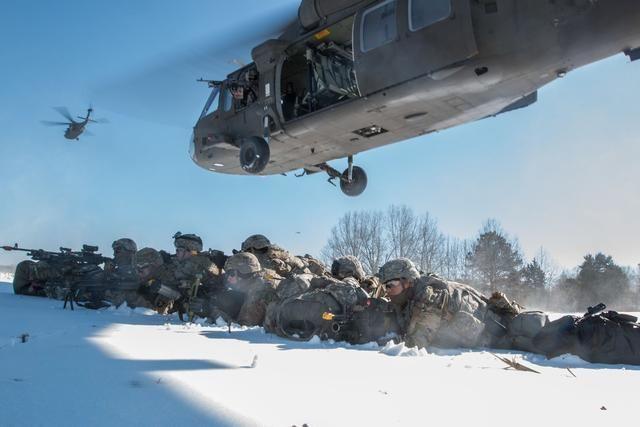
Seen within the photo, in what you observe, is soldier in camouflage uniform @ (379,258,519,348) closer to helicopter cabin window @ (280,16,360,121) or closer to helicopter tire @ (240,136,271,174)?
helicopter cabin window @ (280,16,360,121)

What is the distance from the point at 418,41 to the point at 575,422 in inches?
191

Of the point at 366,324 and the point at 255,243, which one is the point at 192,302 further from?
the point at 366,324

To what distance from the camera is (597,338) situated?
4.12m

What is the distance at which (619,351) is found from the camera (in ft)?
13.3

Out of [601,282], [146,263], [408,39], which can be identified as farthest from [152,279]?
[601,282]

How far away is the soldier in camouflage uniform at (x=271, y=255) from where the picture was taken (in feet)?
27.3

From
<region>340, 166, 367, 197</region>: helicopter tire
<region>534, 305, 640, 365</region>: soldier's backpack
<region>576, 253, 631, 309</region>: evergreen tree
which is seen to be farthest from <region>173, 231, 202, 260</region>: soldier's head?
<region>576, 253, 631, 309</region>: evergreen tree

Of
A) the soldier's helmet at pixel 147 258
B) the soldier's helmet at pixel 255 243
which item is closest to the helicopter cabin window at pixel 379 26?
the soldier's helmet at pixel 255 243

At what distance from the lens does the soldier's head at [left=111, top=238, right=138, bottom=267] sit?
9797 millimetres

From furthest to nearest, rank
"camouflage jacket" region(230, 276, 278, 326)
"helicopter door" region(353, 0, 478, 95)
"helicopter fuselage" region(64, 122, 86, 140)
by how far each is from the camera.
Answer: "helicopter fuselage" region(64, 122, 86, 140) < "camouflage jacket" region(230, 276, 278, 326) < "helicopter door" region(353, 0, 478, 95)

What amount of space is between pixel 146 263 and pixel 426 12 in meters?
6.06

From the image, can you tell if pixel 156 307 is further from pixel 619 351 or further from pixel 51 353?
pixel 619 351

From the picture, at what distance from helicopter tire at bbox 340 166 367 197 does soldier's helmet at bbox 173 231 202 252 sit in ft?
10.6

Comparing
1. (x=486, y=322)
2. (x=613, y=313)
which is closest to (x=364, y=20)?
(x=486, y=322)
